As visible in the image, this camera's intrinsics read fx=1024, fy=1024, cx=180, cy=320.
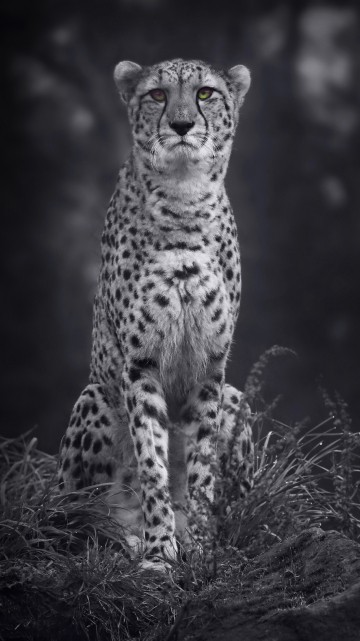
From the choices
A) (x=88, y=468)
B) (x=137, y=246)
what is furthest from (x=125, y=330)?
(x=88, y=468)

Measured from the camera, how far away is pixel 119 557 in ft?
11.2

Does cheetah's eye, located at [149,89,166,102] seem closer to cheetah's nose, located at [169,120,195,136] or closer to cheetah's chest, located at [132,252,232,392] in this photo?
cheetah's nose, located at [169,120,195,136]

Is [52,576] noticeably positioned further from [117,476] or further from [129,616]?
[117,476]

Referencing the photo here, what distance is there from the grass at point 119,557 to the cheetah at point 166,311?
0.19m

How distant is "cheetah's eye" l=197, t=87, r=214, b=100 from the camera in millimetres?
3919

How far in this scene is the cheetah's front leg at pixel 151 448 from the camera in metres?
3.65

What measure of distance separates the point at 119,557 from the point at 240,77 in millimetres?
1973

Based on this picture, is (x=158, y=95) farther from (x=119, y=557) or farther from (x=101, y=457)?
(x=119, y=557)

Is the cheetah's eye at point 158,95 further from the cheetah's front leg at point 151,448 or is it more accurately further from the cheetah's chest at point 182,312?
the cheetah's front leg at point 151,448

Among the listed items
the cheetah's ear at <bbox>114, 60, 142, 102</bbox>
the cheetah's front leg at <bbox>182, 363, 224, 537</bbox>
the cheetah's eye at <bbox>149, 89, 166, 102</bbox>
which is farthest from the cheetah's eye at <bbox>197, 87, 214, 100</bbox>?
the cheetah's front leg at <bbox>182, 363, 224, 537</bbox>

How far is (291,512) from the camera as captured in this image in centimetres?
363

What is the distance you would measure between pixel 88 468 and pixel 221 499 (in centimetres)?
124

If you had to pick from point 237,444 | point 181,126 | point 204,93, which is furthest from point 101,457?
point 204,93

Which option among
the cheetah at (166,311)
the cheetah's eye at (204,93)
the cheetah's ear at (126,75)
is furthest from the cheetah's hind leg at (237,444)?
the cheetah's ear at (126,75)
